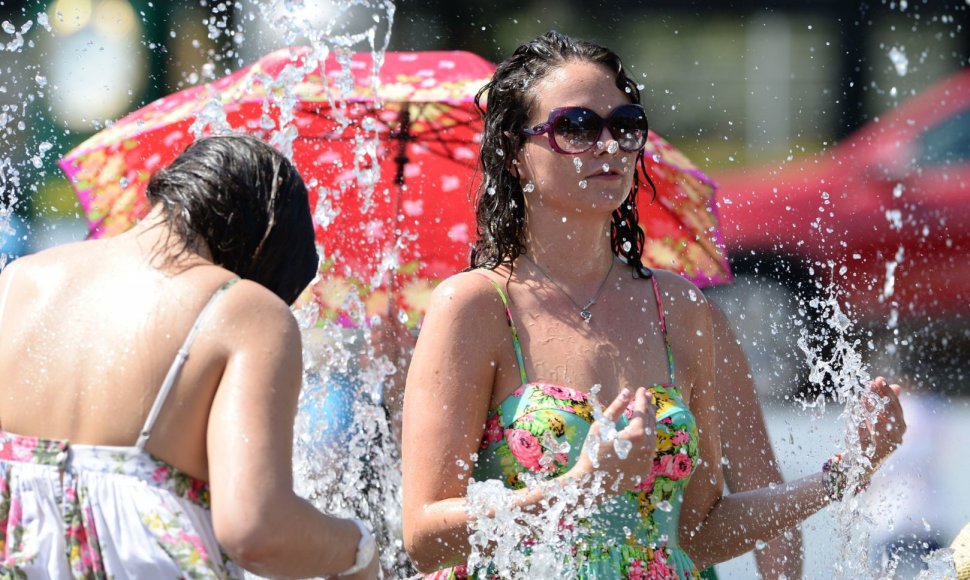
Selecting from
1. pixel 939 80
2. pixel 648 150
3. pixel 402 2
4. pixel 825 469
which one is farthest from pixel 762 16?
pixel 825 469

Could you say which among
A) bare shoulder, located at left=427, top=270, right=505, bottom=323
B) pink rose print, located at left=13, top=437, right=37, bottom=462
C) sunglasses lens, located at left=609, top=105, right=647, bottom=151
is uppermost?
sunglasses lens, located at left=609, top=105, right=647, bottom=151

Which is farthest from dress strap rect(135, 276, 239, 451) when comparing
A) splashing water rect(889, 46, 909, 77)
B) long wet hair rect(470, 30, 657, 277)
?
splashing water rect(889, 46, 909, 77)

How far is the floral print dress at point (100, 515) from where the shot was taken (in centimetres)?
171

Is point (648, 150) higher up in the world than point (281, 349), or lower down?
lower down

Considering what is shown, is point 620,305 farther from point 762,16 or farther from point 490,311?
point 762,16

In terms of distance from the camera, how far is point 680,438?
220cm

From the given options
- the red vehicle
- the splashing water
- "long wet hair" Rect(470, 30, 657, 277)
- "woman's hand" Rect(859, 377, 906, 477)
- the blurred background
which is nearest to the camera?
"woman's hand" Rect(859, 377, 906, 477)

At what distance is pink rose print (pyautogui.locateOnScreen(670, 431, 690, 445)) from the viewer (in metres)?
2.19

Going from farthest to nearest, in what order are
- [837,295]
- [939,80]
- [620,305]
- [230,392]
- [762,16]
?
[939,80] < [762,16] < [837,295] < [620,305] < [230,392]

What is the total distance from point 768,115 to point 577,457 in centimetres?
1019

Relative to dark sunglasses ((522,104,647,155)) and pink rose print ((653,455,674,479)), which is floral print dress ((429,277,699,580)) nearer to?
pink rose print ((653,455,674,479))

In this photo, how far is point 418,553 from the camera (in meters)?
2.14

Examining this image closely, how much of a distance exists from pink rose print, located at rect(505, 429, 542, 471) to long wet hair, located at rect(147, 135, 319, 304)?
1.48ft

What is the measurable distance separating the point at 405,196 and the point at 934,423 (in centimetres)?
470
